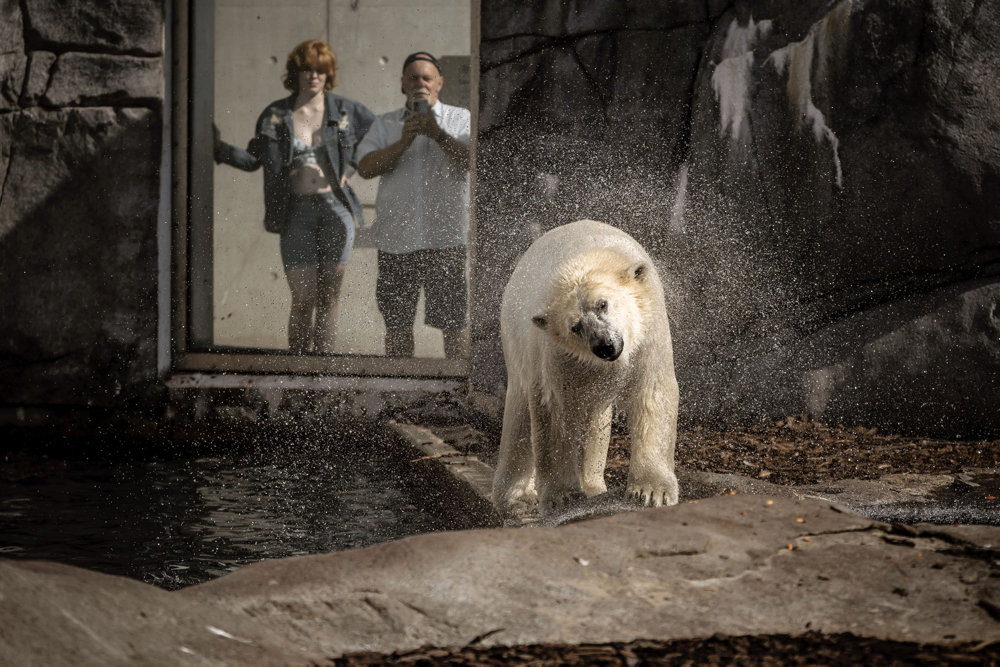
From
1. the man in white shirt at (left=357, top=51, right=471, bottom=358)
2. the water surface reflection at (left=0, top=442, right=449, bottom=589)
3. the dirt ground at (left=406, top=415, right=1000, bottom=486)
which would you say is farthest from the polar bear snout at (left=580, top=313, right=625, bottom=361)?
the man in white shirt at (left=357, top=51, right=471, bottom=358)

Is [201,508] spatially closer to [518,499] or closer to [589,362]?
[518,499]

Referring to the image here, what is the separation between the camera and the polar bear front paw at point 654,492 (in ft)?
11.2

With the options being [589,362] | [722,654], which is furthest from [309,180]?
[722,654]

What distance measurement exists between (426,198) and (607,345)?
4.10 meters

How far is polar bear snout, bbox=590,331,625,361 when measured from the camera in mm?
3164

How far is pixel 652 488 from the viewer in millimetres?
3459

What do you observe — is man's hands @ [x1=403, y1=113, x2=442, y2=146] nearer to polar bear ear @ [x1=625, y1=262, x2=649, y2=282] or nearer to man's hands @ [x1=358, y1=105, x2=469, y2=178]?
man's hands @ [x1=358, y1=105, x2=469, y2=178]

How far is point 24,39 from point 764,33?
479 centimetres

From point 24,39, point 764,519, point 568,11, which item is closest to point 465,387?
point 568,11

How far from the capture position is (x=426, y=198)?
7035 millimetres

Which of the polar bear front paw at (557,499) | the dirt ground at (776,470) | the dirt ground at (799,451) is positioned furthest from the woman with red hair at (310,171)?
the polar bear front paw at (557,499)

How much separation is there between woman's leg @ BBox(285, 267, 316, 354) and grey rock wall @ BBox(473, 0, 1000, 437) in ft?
4.69

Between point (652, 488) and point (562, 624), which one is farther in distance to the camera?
point (652, 488)

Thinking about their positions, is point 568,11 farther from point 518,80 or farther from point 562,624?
point 562,624
